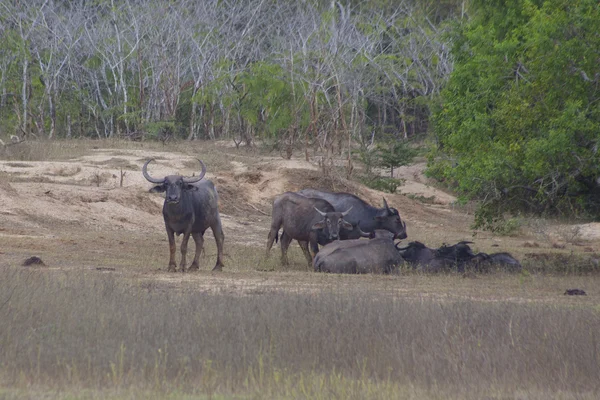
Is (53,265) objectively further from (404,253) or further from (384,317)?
(384,317)

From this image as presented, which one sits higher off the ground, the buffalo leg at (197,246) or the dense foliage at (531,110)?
the dense foliage at (531,110)

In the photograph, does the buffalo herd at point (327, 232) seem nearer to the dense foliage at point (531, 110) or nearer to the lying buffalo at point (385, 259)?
the lying buffalo at point (385, 259)

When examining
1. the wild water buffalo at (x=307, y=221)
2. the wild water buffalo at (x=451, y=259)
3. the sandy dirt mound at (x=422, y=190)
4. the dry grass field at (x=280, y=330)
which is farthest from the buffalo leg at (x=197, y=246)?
the sandy dirt mound at (x=422, y=190)

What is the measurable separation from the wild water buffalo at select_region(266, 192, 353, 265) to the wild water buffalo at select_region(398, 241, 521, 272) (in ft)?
5.03

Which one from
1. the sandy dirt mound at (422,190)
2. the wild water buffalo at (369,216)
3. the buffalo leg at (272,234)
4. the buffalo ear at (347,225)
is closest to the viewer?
the buffalo ear at (347,225)

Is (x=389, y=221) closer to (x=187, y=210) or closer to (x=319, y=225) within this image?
(x=319, y=225)

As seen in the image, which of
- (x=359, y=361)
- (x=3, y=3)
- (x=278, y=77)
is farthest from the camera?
(x=3, y=3)

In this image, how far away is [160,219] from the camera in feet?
79.3

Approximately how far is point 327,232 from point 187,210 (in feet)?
11.5

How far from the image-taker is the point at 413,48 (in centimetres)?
4912

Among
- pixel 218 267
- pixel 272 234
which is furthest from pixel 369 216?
pixel 218 267

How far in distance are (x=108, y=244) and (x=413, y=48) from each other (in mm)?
32648

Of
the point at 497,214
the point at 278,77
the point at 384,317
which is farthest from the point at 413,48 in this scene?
the point at 384,317

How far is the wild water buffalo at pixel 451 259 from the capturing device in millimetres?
16641
